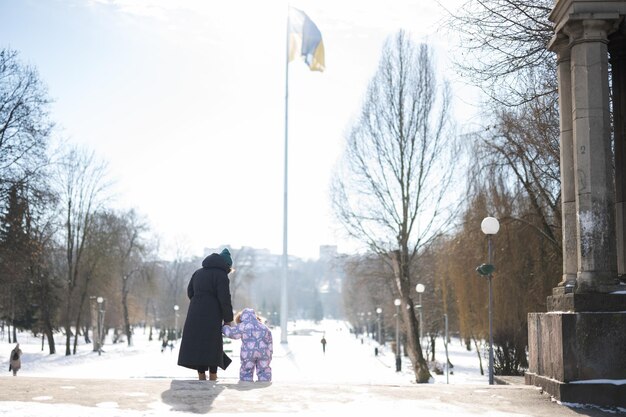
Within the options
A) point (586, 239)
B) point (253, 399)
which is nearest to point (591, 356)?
point (586, 239)

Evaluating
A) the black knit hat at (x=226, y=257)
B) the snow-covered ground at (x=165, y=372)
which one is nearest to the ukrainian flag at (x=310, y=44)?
the snow-covered ground at (x=165, y=372)

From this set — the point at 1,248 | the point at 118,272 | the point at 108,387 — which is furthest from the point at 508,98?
the point at 118,272

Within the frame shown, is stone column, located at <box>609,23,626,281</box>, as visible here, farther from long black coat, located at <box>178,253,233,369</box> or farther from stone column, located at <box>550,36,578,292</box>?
long black coat, located at <box>178,253,233,369</box>

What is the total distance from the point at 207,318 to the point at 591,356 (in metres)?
4.43

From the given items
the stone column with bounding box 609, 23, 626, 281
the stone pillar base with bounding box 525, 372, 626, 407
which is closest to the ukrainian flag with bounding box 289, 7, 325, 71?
the stone column with bounding box 609, 23, 626, 281

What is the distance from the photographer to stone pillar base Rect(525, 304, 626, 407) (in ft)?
25.0

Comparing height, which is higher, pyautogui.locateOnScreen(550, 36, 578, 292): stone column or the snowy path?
pyautogui.locateOnScreen(550, 36, 578, 292): stone column

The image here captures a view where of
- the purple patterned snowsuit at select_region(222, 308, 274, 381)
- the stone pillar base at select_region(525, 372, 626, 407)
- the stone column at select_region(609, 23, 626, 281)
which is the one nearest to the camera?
the stone pillar base at select_region(525, 372, 626, 407)

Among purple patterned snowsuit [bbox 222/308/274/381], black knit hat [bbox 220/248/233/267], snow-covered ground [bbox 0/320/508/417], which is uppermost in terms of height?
black knit hat [bbox 220/248/233/267]

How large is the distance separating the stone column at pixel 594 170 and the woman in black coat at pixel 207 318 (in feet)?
13.8

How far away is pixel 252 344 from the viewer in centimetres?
975

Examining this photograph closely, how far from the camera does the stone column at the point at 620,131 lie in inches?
367

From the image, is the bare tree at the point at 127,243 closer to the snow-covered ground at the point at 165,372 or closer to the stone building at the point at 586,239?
the snow-covered ground at the point at 165,372

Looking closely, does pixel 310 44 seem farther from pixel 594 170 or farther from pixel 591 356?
pixel 591 356
